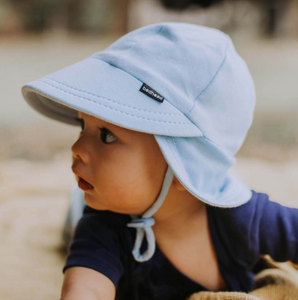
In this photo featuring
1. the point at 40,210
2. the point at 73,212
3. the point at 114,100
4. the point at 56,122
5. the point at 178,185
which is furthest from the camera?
the point at 56,122

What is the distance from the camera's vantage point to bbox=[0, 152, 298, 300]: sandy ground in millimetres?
907

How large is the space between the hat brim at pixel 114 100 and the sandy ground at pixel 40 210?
1.53ft

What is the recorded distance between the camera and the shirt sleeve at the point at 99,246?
2.39 feet

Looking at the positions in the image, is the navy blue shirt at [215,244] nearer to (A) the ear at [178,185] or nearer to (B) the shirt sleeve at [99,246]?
(B) the shirt sleeve at [99,246]

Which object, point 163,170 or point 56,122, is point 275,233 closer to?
point 163,170

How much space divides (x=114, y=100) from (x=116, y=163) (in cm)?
11

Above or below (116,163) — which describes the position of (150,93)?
above

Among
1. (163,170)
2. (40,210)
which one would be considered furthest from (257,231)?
(40,210)

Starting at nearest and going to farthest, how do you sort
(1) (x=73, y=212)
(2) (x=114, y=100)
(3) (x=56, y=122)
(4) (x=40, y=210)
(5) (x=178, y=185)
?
1. (2) (x=114, y=100)
2. (5) (x=178, y=185)
3. (1) (x=73, y=212)
4. (4) (x=40, y=210)
5. (3) (x=56, y=122)

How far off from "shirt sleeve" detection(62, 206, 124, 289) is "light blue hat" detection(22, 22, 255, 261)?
5cm

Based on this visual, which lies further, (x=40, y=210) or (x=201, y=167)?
(x=40, y=210)

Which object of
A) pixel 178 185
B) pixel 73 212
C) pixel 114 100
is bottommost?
pixel 73 212

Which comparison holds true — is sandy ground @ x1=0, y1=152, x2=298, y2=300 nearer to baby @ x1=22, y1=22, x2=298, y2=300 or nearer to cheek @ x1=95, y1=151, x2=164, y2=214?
baby @ x1=22, y1=22, x2=298, y2=300

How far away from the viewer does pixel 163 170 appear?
2.35 ft
